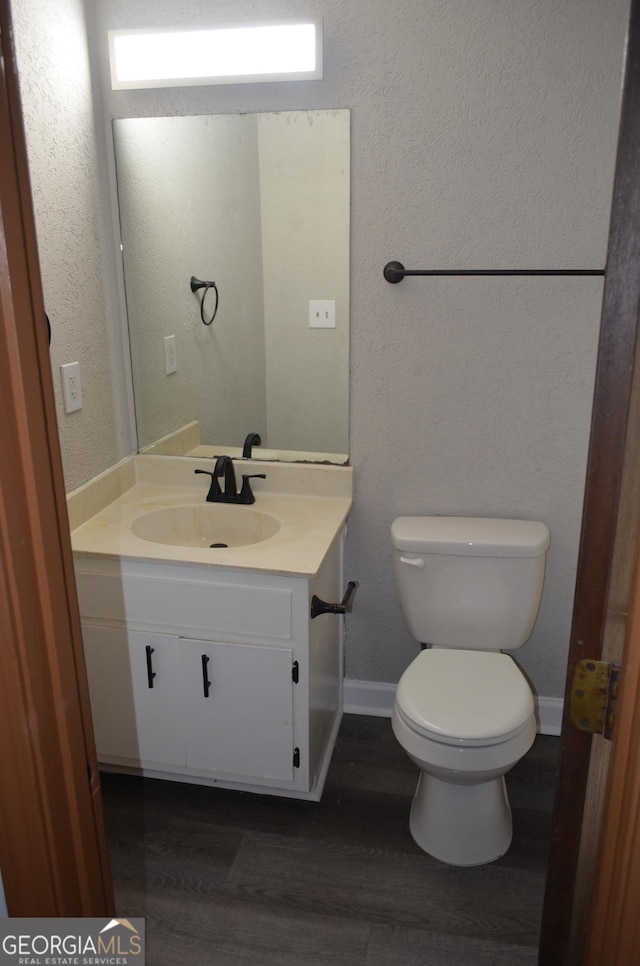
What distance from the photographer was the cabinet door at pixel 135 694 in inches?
76.0

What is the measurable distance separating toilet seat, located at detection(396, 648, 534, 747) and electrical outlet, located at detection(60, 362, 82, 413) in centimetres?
117

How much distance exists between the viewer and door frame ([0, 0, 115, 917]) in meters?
0.71

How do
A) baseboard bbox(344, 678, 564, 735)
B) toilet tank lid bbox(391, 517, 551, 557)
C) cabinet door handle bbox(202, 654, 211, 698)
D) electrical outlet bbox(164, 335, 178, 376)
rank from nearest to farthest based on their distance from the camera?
cabinet door handle bbox(202, 654, 211, 698) < toilet tank lid bbox(391, 517, 551, 557) < electrical outlet bbox(164, 335, 178, 376) < baseboard bbox(344, 678, 564, 735)

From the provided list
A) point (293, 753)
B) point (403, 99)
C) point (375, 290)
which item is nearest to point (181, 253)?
point (375, 290)

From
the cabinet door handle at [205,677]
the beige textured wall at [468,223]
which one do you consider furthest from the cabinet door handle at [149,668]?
the beige textured wall at [468,223]

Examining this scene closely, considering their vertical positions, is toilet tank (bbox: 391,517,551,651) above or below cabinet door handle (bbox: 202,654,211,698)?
above

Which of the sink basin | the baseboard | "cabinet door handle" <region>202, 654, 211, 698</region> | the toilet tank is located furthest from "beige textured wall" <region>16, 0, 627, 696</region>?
"cabinet door handle" <region>202, 654, 211, 698</region>

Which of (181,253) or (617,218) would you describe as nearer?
(617,218)

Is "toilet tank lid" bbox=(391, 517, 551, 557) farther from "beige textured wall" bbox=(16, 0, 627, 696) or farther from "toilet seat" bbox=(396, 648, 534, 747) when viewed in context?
"toilet seat" bbox=(396, 648, 534, 747)

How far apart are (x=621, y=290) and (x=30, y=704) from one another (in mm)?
769

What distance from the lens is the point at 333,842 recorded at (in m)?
1.94

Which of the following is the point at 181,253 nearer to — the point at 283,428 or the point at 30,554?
the point at 283,428

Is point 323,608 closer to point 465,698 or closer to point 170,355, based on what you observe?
point 465,698

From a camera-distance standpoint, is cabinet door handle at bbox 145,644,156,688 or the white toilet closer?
the white toilet
